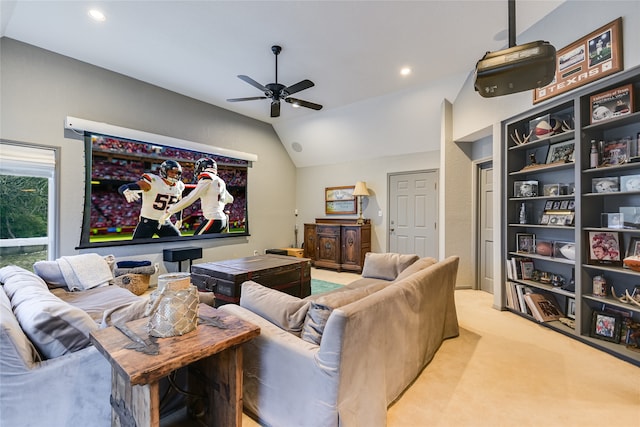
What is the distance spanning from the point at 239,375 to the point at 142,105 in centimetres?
448

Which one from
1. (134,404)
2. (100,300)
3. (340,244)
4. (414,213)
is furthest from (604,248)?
(100,300)

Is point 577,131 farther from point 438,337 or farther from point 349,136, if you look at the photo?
point 349,136

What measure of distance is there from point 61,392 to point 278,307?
1042mm

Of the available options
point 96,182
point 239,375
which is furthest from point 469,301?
point 96,182

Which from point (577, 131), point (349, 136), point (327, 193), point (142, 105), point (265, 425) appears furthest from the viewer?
point (327, 193)

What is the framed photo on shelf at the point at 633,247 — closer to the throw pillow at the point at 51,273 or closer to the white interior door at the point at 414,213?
the white interior door at the point at 414,213

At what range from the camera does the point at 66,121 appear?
360 centimetres

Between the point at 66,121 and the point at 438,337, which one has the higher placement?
the point at 66,121

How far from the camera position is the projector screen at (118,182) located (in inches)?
152

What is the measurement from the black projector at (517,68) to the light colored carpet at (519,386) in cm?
212

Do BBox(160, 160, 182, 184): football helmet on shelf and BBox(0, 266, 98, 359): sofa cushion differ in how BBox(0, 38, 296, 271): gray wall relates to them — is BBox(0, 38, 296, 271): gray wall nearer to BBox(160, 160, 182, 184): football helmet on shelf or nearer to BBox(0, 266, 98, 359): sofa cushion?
BBox(160, 160, 182, 184): football helmet on shelf

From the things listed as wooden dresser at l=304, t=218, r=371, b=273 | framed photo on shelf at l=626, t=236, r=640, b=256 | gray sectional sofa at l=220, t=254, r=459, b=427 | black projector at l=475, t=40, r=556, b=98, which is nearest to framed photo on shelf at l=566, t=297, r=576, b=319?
framed photo on shelf at l=626, t=236, r=640, b=256

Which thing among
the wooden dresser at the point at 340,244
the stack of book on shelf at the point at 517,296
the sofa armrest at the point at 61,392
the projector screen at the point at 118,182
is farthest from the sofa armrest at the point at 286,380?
the wooden dresser at the point at 340,244

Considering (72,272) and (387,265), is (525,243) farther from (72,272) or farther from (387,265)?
(72,272)
